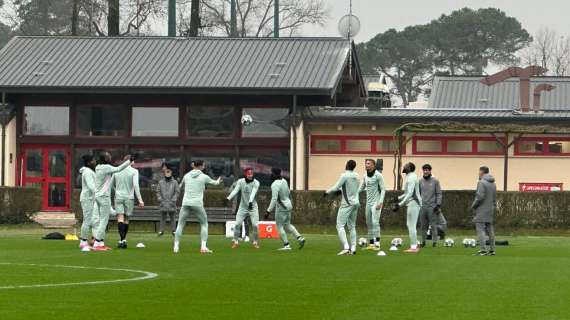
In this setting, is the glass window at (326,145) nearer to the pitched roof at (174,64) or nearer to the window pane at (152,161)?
the pitched roof at (174,64)

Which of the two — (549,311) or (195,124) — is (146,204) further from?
(549,311)

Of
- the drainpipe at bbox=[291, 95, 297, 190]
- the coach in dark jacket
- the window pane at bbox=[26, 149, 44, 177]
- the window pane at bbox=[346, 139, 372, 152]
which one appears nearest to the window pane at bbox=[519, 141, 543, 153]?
the window pane at bbox=[346, 139, 372, 152]

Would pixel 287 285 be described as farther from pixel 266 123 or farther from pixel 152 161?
pixel 152 161

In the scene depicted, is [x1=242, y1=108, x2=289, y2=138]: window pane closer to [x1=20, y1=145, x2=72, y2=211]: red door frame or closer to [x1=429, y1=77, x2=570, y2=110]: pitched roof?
[x1=20, y1=145, x2=72, y2=211]: red door frame

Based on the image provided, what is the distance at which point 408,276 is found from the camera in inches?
787

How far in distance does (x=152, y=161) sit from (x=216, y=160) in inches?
86.8

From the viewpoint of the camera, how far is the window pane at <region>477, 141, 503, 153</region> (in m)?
45.2

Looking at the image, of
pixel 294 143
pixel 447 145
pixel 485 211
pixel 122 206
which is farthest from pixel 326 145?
pixel 485 211

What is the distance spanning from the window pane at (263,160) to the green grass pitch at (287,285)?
18.5m

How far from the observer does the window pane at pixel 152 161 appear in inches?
1841

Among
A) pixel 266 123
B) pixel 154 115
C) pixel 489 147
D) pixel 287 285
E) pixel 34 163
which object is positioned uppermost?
pixel 154 115

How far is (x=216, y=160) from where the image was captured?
4694 centimetres

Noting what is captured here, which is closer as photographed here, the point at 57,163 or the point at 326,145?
the point at 326,145

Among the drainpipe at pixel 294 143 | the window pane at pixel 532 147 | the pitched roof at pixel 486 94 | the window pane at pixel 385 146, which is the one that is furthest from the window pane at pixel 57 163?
the pitched roof at pixel 486 94
